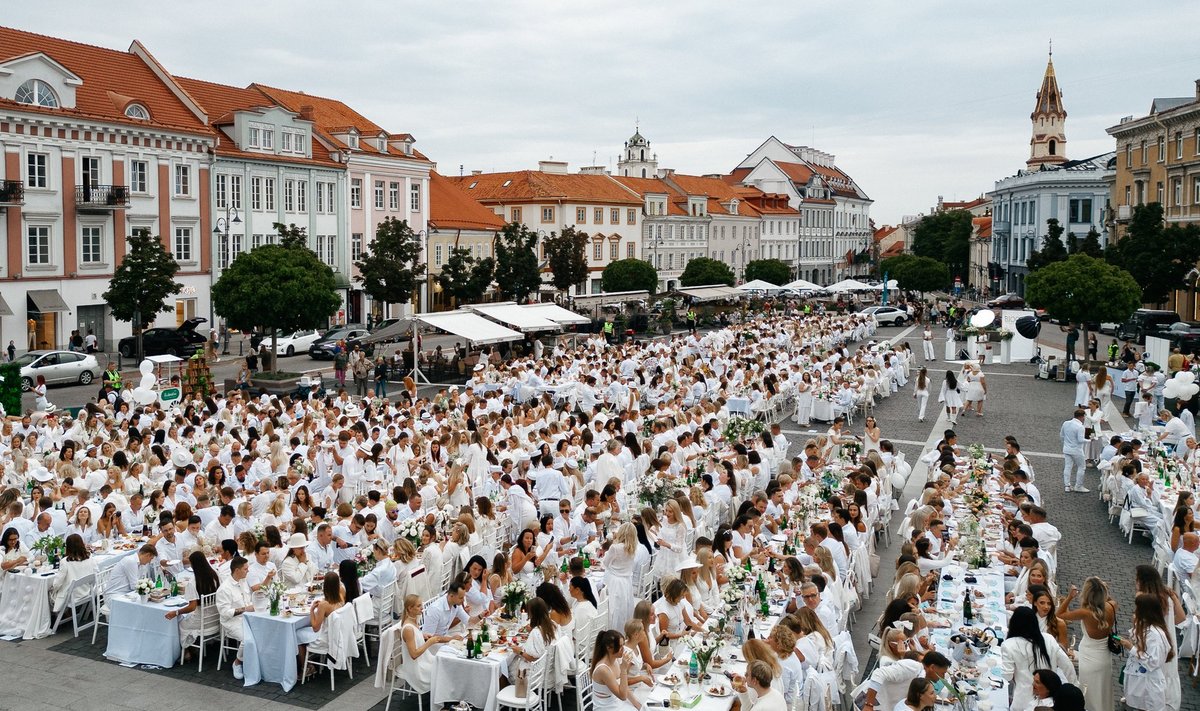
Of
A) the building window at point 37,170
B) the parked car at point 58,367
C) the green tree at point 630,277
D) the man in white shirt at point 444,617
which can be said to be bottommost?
the man in white shirt at point 444,617

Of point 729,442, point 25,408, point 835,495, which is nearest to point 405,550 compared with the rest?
point 835,495

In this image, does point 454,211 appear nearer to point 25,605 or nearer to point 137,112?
point 137,112

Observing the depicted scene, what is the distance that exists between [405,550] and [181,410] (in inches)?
476

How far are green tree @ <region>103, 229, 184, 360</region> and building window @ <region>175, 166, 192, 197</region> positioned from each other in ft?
25.2

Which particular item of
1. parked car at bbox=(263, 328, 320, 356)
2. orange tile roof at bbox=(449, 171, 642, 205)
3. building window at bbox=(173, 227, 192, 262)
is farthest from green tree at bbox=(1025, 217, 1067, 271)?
building window at bbox=(173, 227, 192, 262)

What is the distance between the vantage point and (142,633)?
10.8 m

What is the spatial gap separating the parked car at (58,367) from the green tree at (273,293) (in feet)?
14.8

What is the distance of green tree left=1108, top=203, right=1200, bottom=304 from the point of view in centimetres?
4825

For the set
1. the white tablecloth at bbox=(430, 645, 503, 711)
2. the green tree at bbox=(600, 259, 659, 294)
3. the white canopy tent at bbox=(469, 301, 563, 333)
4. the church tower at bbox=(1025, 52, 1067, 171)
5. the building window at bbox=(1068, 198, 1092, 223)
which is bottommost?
the white tablecloth at bbox=(430, 645, 503, 711)

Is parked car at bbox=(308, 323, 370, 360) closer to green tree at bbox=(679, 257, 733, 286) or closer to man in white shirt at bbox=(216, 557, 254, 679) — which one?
man in white shirt at bbox=(216, 557, 254, 679)

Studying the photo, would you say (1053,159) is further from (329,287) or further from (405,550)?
(405,550)

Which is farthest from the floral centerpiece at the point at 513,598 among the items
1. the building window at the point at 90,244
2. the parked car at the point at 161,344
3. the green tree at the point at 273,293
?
the building window at the point at 90,244

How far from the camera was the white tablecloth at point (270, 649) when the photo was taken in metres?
10.2

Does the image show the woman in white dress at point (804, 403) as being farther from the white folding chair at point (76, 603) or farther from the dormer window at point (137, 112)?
the dormer window at point (137, 112)
